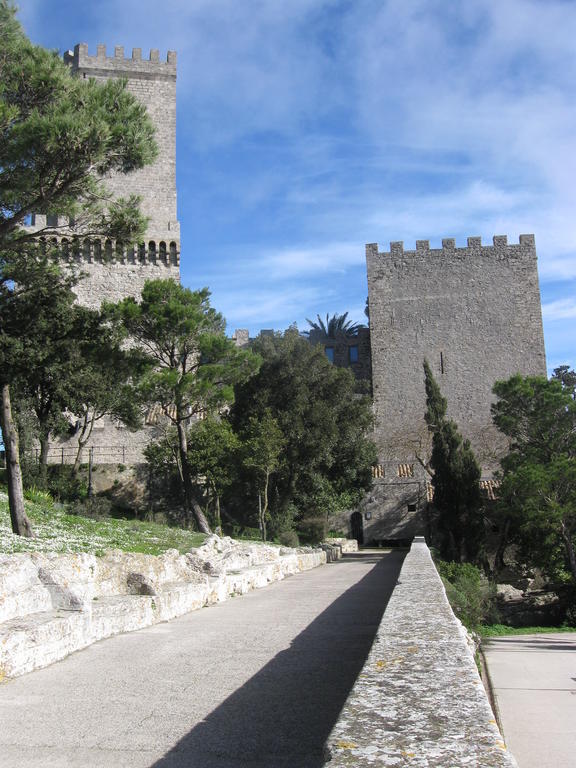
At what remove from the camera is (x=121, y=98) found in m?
9.32

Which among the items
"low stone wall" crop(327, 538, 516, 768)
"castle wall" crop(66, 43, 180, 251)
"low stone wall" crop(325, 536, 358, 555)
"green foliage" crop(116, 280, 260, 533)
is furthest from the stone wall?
"low stone wall" crop(327, 538, 516, 768)

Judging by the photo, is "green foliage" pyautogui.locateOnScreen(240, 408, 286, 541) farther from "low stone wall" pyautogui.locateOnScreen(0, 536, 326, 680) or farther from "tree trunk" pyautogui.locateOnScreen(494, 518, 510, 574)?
"low stone wall" pyautogui.locateOnScreen(0, 536, 326, 680)

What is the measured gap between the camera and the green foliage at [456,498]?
874 inches

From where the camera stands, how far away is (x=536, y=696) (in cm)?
771

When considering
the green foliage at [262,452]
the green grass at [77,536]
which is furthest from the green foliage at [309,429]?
the green grass at [77,536]

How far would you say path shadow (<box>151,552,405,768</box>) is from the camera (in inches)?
104

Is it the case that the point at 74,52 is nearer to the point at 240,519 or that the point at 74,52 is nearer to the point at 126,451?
the point at 126,451

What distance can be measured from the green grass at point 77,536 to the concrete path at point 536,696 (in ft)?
14.0

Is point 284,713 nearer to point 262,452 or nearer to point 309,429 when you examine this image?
point 262,452

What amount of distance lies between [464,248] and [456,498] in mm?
16365

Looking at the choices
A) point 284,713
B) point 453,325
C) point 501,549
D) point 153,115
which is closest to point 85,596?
point 284,713

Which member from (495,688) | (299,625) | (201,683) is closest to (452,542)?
(495,688)

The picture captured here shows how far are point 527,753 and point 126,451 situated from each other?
2320 centimetres

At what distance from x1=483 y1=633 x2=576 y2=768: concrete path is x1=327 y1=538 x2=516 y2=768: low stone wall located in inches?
113
